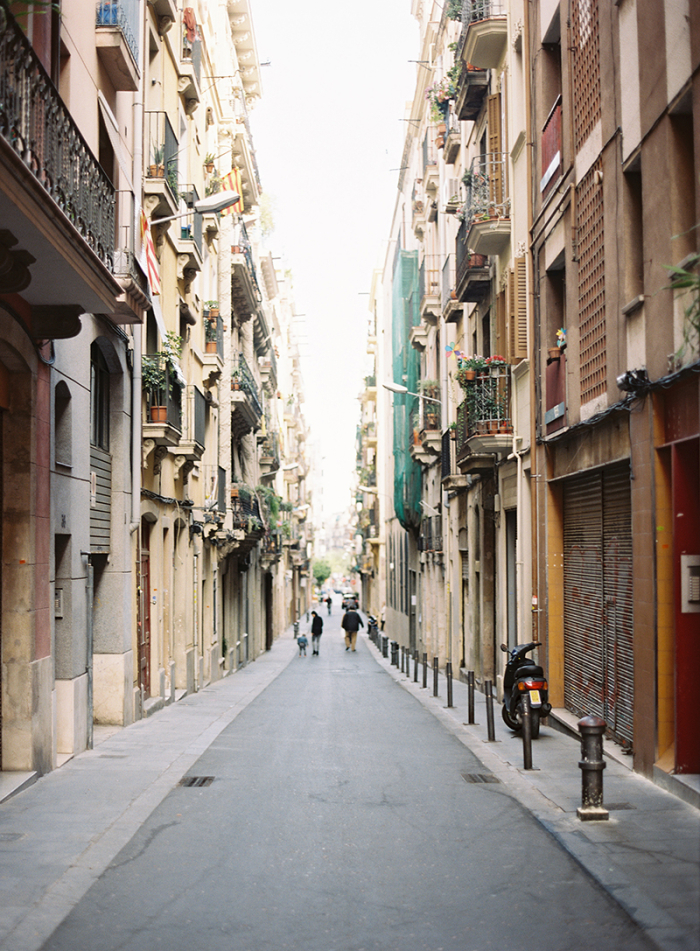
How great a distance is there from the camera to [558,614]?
1555cm

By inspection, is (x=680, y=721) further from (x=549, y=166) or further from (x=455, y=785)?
(x=549, y=166)

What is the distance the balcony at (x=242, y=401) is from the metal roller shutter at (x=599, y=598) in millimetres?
18433

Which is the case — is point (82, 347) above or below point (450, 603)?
above

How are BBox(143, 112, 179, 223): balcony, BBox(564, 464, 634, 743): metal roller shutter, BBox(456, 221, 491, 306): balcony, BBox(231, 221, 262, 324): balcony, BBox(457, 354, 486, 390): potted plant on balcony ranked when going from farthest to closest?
BBox(231, 221, 262, 324): balcony < BBox(456, 221, 491, 306): balcony < BBox(457, 354, 486, 390): potted plant on balcony < BBox(143, 112, 179, 223): balcony < BBox(564, 464, 634, 743): metal roller shutter

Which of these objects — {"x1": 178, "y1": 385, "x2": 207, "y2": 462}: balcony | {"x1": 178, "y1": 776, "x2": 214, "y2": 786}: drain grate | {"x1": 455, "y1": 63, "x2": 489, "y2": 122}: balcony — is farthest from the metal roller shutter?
{"x1": 455, "y1": 63, "x2": 489, "y2": 122}: balcony

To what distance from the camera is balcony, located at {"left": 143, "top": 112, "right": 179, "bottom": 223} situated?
18.9 meters

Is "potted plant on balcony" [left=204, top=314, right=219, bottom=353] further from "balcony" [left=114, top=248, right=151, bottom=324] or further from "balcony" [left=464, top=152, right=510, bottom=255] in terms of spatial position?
"balcony" [left=114, top=248, right=151, bottom=324]

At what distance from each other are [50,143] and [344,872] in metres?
6.39

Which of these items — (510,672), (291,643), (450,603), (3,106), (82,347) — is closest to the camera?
(3,106)

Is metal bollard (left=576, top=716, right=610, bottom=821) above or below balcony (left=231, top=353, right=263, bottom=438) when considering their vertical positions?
below

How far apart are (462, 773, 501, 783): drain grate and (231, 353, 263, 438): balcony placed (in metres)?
21.7

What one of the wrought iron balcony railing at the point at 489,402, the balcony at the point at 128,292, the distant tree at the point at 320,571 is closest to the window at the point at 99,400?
the balcony at the point at 128,292

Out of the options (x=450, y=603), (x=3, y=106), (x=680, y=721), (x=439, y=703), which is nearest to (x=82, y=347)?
(x=3, y=106)

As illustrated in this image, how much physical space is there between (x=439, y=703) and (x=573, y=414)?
8454 millimetres
